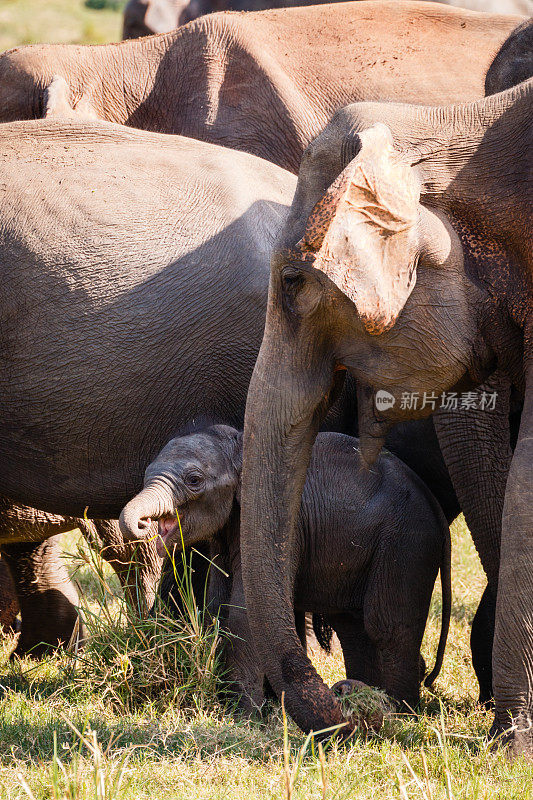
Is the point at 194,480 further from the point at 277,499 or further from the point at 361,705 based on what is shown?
the point at 361,705

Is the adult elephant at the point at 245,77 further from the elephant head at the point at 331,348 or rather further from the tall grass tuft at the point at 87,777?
the tall grass tuft at the point at 87,777

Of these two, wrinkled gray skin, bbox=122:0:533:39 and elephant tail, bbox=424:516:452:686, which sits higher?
wrinkled gray skin, bbox=122:0:533:39

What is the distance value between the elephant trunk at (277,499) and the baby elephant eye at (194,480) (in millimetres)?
391

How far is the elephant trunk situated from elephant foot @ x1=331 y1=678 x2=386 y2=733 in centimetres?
9

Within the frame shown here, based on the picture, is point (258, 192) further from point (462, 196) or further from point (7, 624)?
point (7, 624)

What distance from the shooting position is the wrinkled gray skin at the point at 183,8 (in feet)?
23.2

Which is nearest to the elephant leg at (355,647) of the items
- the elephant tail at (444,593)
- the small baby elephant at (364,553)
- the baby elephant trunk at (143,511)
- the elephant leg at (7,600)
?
the small baby elephant at (364,553)

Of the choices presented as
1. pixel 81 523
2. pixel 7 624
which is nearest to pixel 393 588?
pixel 81 523

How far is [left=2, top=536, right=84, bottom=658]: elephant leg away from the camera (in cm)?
408

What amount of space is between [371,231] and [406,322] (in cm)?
24

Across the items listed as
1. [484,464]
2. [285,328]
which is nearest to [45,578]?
[484,464]

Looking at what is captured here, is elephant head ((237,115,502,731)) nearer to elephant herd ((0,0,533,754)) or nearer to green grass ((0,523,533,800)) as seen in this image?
elephant herd ((0,0,533,754))

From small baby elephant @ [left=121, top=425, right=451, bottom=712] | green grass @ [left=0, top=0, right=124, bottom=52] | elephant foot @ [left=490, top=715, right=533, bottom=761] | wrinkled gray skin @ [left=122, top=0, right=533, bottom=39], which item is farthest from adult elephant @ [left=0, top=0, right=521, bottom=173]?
green grass @ [left=0, top=0, right=124, bottom=52]

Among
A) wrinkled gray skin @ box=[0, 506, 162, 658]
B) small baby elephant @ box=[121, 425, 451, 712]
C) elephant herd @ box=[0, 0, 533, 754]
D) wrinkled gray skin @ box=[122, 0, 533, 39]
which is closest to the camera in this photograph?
elephant herd @ box=[0, 0, 533, 754]
